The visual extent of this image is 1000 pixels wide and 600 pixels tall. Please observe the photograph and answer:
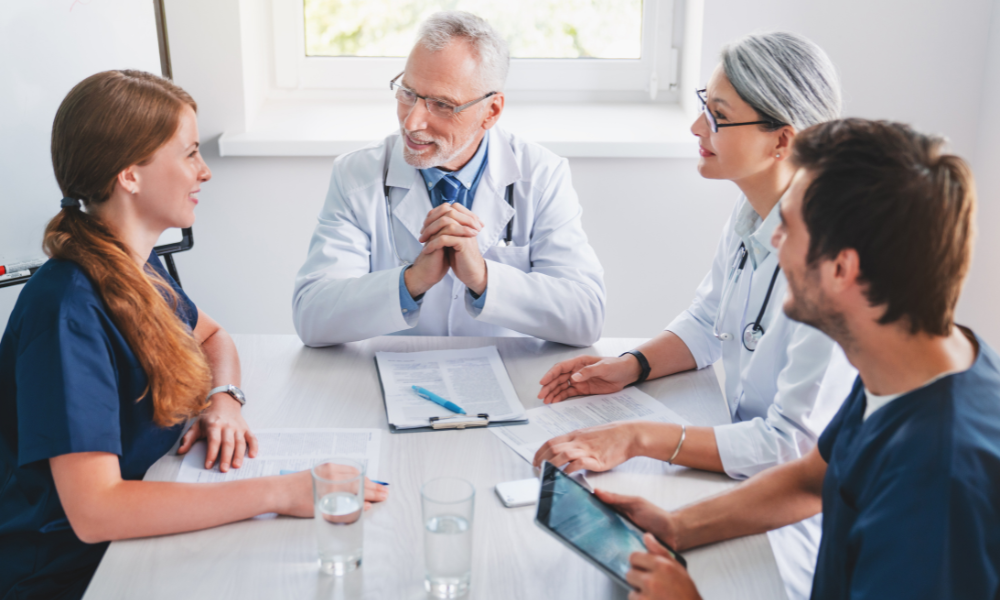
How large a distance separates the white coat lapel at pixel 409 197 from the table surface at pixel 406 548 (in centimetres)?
63

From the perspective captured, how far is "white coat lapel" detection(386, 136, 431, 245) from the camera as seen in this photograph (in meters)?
1.86

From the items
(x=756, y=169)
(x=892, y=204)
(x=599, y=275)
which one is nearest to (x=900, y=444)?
(x=892, y=204)

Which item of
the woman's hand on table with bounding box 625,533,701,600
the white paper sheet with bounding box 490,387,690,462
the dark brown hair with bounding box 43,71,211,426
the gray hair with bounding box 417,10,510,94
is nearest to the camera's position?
the woman's hand on table with bounding box 625,533,701,600

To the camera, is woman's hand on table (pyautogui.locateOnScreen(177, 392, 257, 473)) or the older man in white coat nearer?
woman's hand on table (pyautogui.locateOnScreen(177, 392, 257, 473))

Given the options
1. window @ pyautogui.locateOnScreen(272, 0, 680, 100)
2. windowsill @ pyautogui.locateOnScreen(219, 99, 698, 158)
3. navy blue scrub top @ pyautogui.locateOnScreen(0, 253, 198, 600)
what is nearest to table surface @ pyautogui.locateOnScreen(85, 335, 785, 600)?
navy blue scrub top @ pyautogui.locateOnScreen(0, 253, 198, 600)

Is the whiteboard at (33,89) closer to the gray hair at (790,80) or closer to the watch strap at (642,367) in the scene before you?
the watch strap at (642,367)

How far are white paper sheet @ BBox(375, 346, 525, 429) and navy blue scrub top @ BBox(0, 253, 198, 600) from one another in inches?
14.7

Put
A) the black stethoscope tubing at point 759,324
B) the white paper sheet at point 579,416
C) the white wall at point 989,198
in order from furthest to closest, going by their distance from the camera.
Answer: the white wall at point 989,198, the black stethoscope tubing at point 759,324, the white paper sheet at point 579,416

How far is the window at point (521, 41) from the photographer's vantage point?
2.75 meters

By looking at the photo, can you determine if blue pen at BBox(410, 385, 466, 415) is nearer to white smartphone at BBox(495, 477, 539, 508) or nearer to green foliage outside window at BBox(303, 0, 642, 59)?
white smartphone at BBox(495, 477, 539, 508)

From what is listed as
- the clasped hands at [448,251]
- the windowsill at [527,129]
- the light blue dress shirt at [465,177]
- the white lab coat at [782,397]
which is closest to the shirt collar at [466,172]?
the light blue dress shirt at [465,177]

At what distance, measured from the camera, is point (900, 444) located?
2.59 ft

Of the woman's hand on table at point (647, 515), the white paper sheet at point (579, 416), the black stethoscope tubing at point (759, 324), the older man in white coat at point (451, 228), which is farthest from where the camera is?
the older man in white coat at point (451, 228)

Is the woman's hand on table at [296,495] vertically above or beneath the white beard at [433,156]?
beneath
